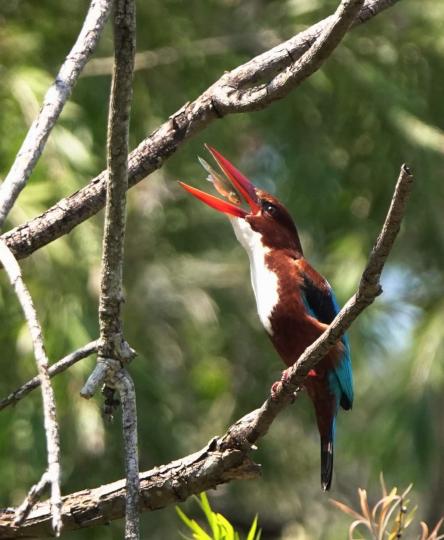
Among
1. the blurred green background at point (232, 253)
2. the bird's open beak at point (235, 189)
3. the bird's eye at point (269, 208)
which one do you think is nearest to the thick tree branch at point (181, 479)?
the bird's open beak at point (235, 189)

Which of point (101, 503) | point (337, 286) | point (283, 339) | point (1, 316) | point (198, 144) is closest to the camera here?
point (101, 503)

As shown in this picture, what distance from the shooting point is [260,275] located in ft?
11.0

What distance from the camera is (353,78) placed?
5.27 meters

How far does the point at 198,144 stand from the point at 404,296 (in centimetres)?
132

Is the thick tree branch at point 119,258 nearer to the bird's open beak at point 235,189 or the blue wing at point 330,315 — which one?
→ the blue wing at point 330,315

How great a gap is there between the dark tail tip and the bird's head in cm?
66

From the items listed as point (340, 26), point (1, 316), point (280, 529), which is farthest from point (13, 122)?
point (280, 529)

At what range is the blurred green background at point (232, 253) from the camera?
14.2ft

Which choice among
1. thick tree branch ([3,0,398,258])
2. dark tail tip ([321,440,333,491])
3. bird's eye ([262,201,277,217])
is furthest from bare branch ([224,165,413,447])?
bird's eye ([262,201,277,217])

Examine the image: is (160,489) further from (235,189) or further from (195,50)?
(195,50)

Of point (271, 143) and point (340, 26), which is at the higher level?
point (271, 143)

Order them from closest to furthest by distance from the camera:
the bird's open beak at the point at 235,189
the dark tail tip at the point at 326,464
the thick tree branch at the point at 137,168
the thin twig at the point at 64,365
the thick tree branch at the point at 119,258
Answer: the thick tree branch at the point at 119,258 < the thin twig at the point at 64,365 < the thick tree branch at the point at 137,168 < the dark tail tip at the point at 326,464 < the bird's open beak at the point at 235,189

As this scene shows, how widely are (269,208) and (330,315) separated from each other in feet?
1.43

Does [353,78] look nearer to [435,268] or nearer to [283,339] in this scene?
[435,268]
